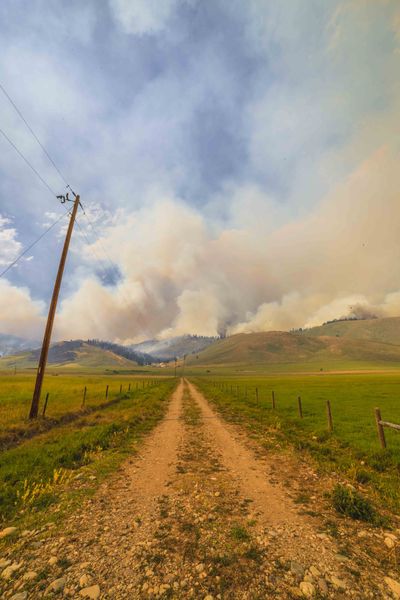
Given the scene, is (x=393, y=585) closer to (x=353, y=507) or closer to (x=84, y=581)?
(x=353, y=507)

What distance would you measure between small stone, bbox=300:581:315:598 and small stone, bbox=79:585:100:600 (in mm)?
3603

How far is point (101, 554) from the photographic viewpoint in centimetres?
568

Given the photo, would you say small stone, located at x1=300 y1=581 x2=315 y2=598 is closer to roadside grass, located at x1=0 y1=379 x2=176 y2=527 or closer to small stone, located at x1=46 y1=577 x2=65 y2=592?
small stone, located at x1=46 y1=577 x2=65 y2=592

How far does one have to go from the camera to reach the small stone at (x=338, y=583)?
479 cm

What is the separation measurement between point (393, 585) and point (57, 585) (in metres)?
6.20

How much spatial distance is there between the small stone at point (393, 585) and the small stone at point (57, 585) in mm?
6009

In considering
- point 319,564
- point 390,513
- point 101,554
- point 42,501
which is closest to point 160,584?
point 101,554

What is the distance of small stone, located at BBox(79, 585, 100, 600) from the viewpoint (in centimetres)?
445

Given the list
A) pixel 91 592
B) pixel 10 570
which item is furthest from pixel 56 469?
pixel 91 592

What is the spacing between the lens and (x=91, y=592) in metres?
4.54

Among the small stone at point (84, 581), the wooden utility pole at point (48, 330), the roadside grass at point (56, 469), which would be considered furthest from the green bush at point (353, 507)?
the wooden utility pole at point (48, 330)

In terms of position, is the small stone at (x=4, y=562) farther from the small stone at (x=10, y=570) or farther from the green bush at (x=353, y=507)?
the green bush at (x=353, y=507)

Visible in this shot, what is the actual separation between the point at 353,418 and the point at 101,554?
1011 inches

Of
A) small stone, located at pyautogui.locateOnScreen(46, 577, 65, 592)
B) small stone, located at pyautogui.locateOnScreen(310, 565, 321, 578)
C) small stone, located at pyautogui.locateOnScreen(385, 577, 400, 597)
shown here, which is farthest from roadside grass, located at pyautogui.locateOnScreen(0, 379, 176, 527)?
small stone, located at pyautogui.locateOnScreen(385, 577, 400, 597)
